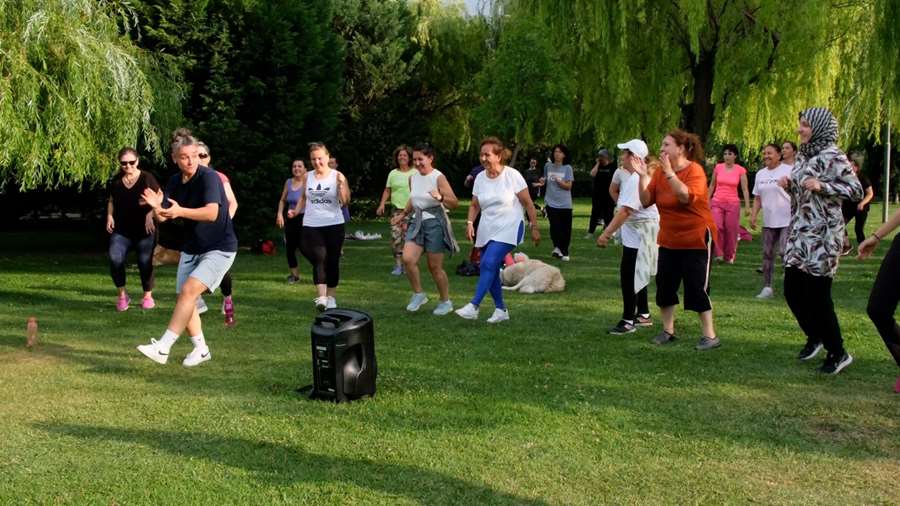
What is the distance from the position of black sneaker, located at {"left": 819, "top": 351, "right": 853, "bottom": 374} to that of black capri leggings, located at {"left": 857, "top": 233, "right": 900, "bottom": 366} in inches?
30.3

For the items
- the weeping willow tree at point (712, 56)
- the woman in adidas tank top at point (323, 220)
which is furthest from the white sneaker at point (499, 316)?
the weeping willow tree at point (712, 56)

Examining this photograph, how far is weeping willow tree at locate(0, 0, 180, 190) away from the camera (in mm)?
11387

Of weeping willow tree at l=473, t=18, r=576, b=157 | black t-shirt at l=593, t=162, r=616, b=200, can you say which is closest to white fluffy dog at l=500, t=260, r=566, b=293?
black t-shirt at l=593, t=162, r=616, b=200

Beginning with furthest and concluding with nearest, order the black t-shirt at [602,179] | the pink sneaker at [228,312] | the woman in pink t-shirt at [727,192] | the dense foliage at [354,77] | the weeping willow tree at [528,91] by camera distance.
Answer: the weeping willow tree at [528,91], the black t-shirt at [602,179], the woman in pink t-shirt at [727,192], the dense foliage at [354,77], the pink sneaker at [228,312]

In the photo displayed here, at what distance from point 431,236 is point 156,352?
12.4 ft

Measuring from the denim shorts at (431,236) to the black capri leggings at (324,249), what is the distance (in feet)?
3.21

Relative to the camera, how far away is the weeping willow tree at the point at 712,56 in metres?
19.1

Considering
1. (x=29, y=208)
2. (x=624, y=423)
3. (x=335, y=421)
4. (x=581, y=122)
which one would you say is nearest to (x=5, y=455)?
(x=335, y=421)

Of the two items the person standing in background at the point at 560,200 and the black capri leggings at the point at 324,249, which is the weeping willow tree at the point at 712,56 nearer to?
the person standing in background at the point at 560,200

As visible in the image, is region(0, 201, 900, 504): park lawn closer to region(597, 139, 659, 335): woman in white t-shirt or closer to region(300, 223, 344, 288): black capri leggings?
region(597, 139, 659, 335): woman in white t-shirt

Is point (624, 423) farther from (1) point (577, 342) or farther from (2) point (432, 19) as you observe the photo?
(2) point (432, 19)

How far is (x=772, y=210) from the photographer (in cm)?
1155

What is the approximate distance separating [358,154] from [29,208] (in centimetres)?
925

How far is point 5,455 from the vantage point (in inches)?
209
